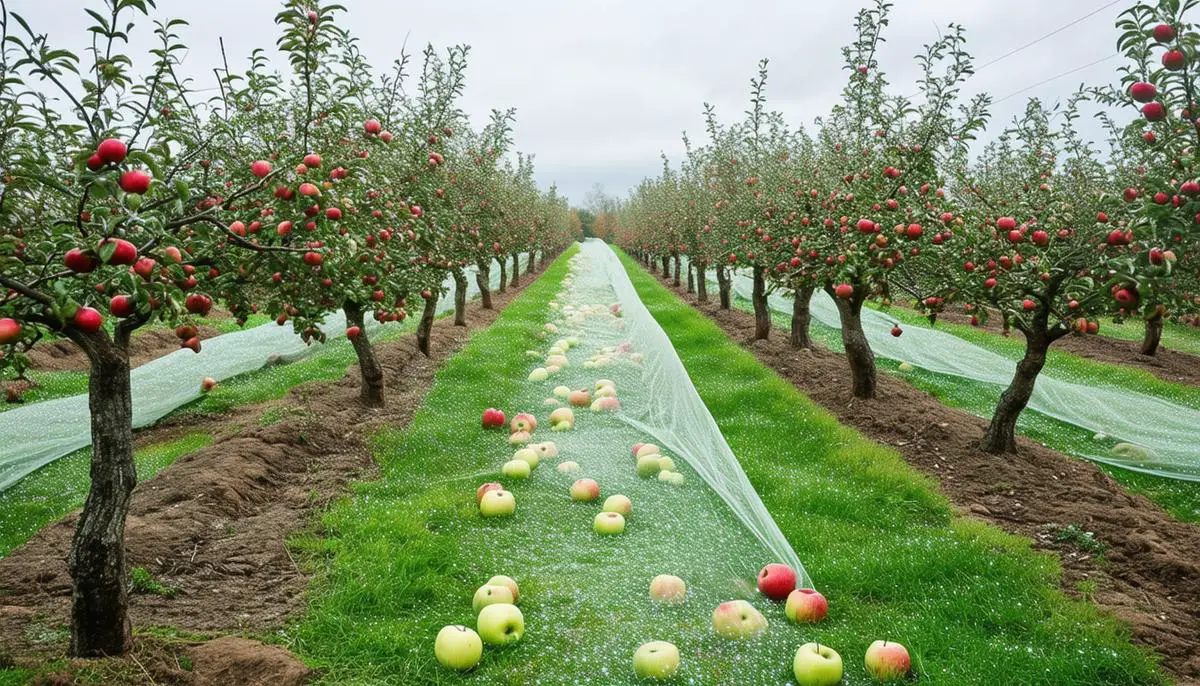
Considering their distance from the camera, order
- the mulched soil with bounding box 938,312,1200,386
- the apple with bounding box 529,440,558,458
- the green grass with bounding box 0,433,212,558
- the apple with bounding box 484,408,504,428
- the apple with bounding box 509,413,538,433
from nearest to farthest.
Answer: the green grass with bounding box 0,433,212,558 → the apple with bounding box 529,440,558,458 → the apple with bounding box 509,413,538,433 → the apple with bounding box 484,408,504,428 → the mulched soil with bounding box 938,312,1200,386

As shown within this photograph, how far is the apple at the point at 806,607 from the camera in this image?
4.81 metres

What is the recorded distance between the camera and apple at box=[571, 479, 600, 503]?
6844 mm

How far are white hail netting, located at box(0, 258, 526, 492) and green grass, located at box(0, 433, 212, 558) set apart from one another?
182 millimetres

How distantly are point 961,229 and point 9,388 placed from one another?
14.0 metres

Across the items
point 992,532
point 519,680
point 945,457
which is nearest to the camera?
point 519,680

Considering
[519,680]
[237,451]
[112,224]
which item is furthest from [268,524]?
[112,224]

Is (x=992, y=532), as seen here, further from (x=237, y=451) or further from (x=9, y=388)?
(x=9, y=388)

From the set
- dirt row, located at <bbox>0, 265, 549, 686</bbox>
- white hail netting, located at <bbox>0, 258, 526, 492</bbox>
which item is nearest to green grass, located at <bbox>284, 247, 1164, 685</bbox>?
dirt row, located at <bbox>0, 265, 549, 686</bbox>

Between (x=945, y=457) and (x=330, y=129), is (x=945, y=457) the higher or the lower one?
the lower one

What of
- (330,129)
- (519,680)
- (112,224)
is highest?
(330,129)

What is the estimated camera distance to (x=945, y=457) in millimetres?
8672

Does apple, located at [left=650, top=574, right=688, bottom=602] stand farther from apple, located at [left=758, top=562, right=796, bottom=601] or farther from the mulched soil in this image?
the mulched soil

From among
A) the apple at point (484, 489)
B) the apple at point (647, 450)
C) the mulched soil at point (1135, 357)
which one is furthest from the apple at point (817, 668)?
the mulched soil at point (1135, 357)

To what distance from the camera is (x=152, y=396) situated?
424 inches
